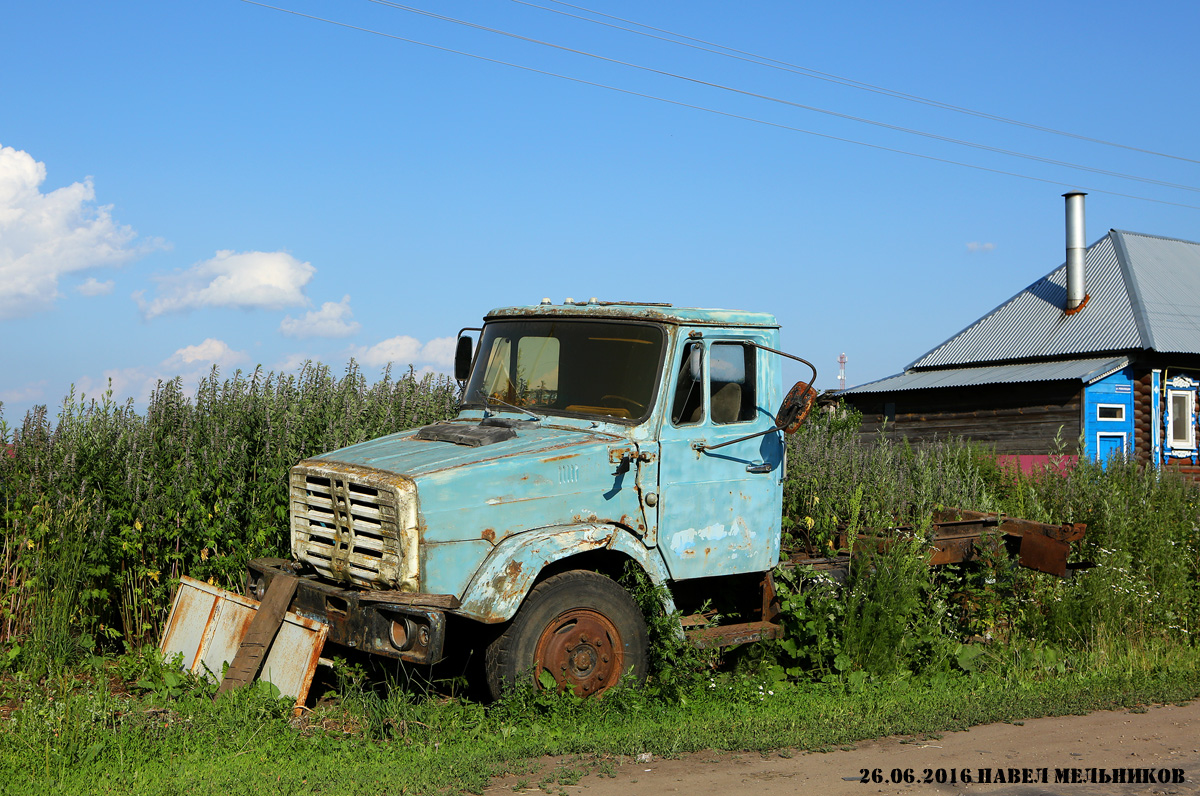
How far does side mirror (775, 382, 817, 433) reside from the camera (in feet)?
20.9

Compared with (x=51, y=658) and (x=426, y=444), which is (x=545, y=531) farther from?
(x=51, y=658)

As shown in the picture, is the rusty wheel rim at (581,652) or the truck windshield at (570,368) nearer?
the rusty wheel rim at (581,652)

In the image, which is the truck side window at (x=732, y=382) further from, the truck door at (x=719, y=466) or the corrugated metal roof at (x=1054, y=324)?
the corrugated metal roof at (x=1054, y=324)

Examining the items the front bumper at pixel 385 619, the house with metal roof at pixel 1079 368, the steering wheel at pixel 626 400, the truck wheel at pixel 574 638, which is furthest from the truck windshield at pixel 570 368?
the house with metal roof at pixel 1079 368

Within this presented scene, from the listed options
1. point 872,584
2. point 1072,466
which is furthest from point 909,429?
point 872,584

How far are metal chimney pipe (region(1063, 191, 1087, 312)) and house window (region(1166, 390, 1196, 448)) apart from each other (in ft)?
12.0

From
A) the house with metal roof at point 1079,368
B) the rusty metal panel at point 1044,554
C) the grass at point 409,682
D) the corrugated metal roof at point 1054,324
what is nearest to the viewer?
the grass at point 409,682

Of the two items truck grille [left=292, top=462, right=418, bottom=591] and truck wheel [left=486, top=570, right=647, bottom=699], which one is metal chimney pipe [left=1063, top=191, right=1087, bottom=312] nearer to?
truck wheel [left=486, top=570, right=647, bottom=699]

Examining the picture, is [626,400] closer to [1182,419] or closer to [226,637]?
[226,637]

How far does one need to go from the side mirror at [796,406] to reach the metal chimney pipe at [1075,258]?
80.9 ft

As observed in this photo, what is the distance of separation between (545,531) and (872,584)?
293 cm

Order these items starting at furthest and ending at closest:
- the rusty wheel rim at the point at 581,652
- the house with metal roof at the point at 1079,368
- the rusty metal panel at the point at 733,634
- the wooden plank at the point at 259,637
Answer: the house with metal roof at the point at 1079,368 < the rusty metal panel at the point at 733,634 < the wooden plank at the point at 259,637 < the rusty wheel rim at the point at 581,652

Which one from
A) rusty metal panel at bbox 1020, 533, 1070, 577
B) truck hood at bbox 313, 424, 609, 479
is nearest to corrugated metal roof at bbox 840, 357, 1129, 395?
rusty metal panel at bbox 1020, 533, 1070, 577

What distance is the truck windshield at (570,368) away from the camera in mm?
6461
